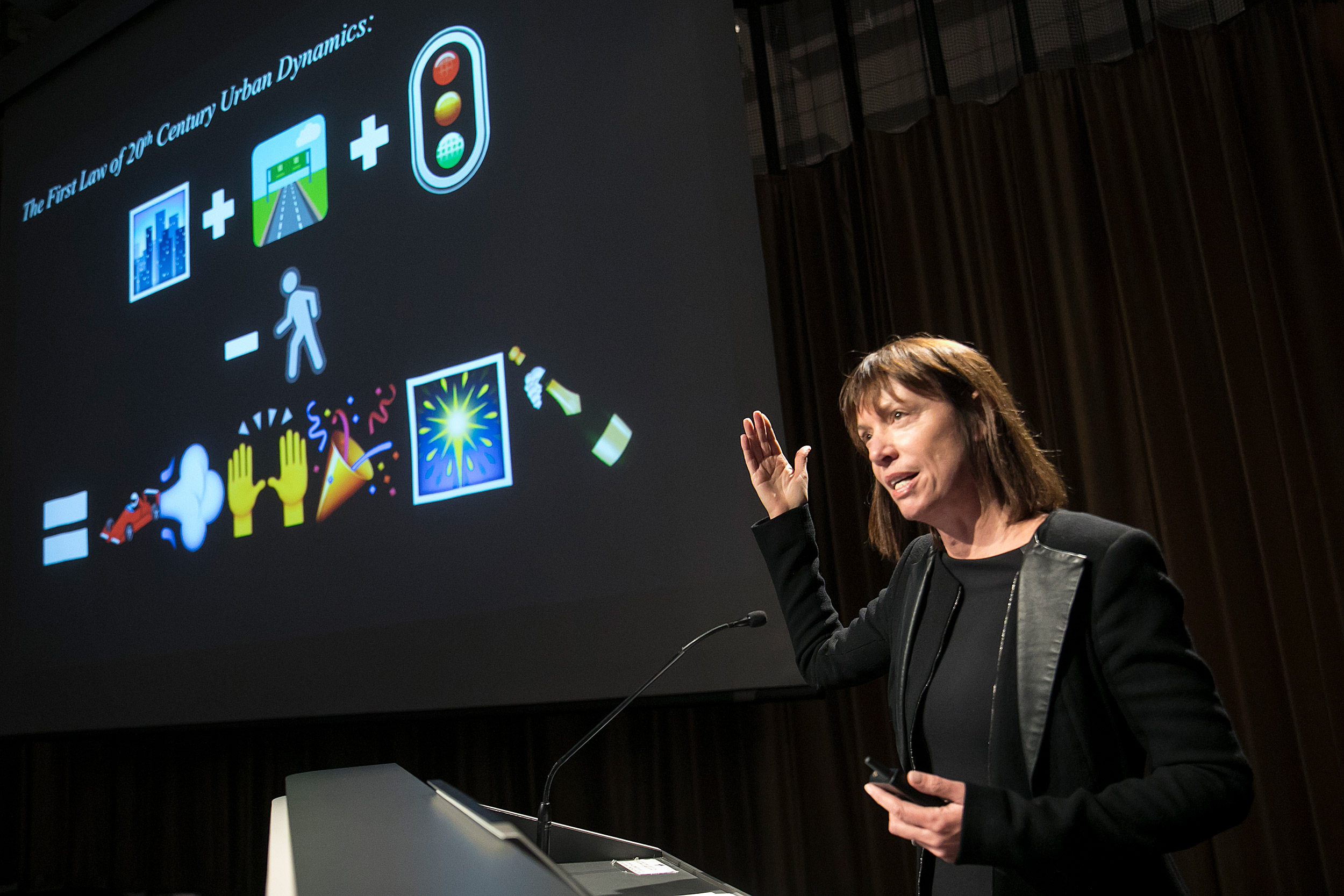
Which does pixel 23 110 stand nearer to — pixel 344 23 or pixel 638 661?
pixel 344 23

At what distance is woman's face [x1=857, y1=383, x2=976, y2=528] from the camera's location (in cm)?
108

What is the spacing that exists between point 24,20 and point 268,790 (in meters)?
3.63

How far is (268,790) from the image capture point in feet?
11.3

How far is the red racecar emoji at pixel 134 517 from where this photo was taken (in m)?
A: 3.13

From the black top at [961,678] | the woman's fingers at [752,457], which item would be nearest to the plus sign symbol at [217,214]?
the woman's fingers at [752,457]

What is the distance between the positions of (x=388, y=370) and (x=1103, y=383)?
195cm

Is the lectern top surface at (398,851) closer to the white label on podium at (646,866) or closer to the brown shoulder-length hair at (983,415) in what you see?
the white label on podium at (646,866)

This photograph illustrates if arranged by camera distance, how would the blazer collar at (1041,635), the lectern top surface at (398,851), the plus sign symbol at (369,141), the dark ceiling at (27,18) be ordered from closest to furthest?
the lectern top surface at (398,851) < the blazer collar at (1041,635) < the plus sign symbol at (369,141) < the dark ceiling at (27,18)

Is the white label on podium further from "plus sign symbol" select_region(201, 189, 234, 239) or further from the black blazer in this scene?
"plus sign symbol" select_region(201, 189, 234, 239)

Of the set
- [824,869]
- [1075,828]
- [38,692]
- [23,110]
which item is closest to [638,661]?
[824,869]

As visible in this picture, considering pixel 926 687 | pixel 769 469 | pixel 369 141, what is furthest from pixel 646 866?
pixel 369 141

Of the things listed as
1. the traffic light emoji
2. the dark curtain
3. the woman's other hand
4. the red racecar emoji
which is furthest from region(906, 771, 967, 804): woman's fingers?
the red racecar emoji

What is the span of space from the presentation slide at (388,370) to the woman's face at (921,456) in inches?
40.2

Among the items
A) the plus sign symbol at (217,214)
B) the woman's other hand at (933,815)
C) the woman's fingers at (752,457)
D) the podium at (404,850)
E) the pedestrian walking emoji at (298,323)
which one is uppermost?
the plus sign symbol at (217,214)
